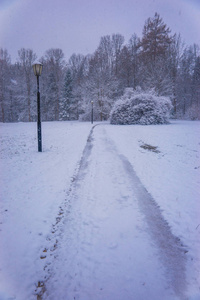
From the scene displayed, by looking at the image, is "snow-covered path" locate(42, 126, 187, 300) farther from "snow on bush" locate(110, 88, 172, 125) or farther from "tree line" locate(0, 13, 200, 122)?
"tree line" locate(0, 13, 200, 122)

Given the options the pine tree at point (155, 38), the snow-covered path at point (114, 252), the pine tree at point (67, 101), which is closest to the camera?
the snow-covered path at point (114, 252)

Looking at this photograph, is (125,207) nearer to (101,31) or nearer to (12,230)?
(12,230)

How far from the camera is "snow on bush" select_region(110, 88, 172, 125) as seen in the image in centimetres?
1744

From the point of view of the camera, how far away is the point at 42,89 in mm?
29172

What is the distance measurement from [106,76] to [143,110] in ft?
42.7

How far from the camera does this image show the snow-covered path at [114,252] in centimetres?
157

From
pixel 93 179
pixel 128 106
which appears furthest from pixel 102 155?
pixel 128 106

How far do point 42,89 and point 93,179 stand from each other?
30136 millimetres

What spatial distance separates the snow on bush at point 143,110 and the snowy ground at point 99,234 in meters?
14.1

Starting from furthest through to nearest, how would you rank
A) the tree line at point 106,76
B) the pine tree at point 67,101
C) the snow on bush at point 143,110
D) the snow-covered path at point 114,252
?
1. the pine tree at point 67,101
2. the tree line at point 106,76
3. the snow on bush at point 143,110
4. the snow-covered path at point 114,252

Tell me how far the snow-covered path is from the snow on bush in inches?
620

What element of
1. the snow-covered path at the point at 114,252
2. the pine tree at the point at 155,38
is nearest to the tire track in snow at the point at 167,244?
the snow-covered path at the point at 114,252

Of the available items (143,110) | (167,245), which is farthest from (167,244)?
(143,110)

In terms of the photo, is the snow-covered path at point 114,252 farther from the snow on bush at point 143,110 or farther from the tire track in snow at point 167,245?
the snow on bush at point 143,110
